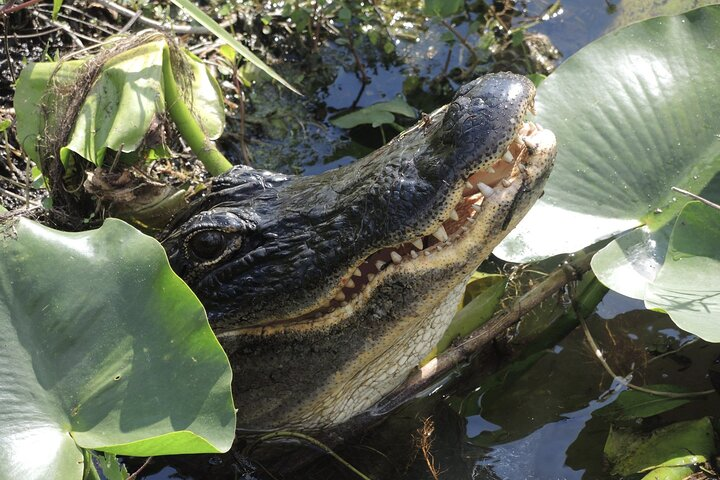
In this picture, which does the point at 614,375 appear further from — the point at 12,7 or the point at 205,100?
the point at 12,7

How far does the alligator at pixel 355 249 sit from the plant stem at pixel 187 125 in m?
0.58

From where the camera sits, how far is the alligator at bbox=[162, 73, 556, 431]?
8.19 feet

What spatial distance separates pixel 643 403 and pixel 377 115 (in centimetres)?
208

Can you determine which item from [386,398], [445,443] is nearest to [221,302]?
[386,398]

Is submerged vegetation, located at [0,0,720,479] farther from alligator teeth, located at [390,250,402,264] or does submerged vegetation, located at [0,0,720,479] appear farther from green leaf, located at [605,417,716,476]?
alligator teeth, located at [390,250,402,264]

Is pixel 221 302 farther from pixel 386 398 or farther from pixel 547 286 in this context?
pixel 547 286

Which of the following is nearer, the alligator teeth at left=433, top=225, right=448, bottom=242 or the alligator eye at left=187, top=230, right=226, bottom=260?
the alligator teeth at left=433, top=225, right=448, bottom=242

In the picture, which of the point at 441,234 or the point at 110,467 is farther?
the point at 441,234

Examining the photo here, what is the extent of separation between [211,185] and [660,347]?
6.37 feet

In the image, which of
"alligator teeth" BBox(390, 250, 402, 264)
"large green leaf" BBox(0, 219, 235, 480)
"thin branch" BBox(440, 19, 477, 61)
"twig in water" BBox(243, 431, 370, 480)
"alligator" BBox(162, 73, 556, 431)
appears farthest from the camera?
"thin branch" BBox(440, 19, 477, 61)

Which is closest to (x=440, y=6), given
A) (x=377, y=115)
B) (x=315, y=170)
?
(x=377, y=115)

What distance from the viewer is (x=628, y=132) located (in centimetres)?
339

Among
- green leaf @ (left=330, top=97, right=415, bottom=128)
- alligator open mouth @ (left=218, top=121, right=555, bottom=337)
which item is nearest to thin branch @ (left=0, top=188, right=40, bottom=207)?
green leaf @ (left=330, top=97, right=415, bottom=128)

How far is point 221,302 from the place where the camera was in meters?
2.96
